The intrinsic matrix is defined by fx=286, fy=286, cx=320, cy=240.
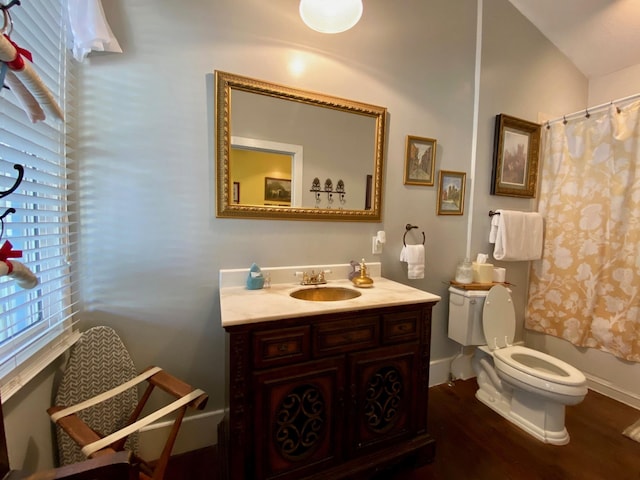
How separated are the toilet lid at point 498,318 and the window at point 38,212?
2411 mm

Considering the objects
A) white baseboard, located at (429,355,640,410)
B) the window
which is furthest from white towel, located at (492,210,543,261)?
the window

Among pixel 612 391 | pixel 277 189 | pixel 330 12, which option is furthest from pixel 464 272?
pixel 330 12

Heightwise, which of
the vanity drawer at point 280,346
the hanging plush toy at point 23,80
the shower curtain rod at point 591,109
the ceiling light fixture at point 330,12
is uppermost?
the ceiling light fixture at point 330,12

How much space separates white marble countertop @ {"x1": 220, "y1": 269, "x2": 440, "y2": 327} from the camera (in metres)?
1.17

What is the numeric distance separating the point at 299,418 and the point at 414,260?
1.17 m

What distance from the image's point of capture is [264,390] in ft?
3.86

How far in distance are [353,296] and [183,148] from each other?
1193 mm

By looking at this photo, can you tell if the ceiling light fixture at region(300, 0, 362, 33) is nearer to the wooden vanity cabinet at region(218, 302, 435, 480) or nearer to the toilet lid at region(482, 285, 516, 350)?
the wooden vanity cabinet at region(218, 302, 435, 480)

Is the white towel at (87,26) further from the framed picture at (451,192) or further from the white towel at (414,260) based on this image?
the framed picture at (451,192)

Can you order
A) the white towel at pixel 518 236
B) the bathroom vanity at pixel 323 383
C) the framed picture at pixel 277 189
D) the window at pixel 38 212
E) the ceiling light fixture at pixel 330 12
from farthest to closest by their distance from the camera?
the white towel at pixel 518 236 → the framed picture at pixel 277 189 → the ceiling light fixture at pixel 330 12 → the bathroom vanity at pixel 323 383 → the window at pixel 38 212

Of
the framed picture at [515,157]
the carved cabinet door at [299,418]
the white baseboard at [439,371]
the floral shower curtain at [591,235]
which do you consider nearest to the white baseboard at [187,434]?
the carved cabinet door at [299,418]

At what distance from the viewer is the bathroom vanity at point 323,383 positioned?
1158 mm

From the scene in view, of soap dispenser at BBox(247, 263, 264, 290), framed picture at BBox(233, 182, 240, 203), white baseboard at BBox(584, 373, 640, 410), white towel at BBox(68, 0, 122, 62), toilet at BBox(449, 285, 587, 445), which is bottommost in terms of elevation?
white baseboard at BBox(584, 373, 640, 410)

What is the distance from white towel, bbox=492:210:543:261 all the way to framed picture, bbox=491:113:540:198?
21cm
